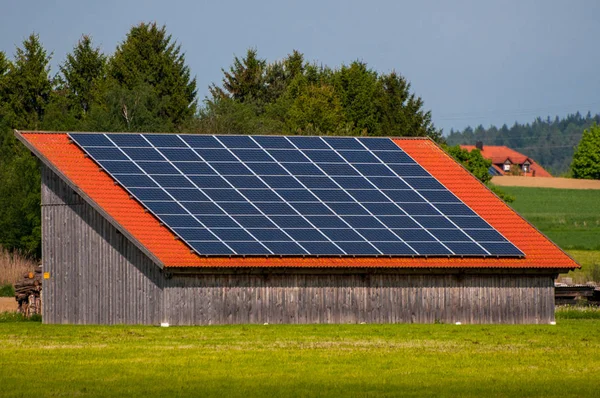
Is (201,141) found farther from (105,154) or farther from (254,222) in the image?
(254,222)

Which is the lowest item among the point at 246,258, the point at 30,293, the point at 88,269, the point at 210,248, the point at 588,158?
the point at 30,293

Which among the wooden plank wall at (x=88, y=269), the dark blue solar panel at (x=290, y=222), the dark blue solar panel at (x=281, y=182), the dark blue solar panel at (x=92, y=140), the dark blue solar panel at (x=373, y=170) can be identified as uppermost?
the dark blue solar panel at (x=92, y=140)

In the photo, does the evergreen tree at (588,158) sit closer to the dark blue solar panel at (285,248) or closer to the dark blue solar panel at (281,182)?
the dark blue solar panel at (281,182)

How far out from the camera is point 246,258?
41.3m

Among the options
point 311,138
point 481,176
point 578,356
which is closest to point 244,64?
point 481,176

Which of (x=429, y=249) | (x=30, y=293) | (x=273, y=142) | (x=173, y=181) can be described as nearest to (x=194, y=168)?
(x=173, y=181)

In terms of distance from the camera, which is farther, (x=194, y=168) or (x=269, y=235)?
(x=194, y=168)

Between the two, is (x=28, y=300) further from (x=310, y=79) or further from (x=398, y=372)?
(x=310, y=79)

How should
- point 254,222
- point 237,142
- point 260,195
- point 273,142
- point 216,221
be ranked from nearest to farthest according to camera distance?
point 216,221
point 254,222
point 260,195
point 237,142
point 273,142

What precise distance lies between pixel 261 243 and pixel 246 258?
2.47 feet

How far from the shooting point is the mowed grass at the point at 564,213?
92.9 m

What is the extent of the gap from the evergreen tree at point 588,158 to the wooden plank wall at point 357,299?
14088 centimetres

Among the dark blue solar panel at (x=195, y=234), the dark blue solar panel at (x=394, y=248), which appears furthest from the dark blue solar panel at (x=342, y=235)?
the dark blue solar panel at (x=195, y=234)

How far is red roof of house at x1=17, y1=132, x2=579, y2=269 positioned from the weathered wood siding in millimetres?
619
